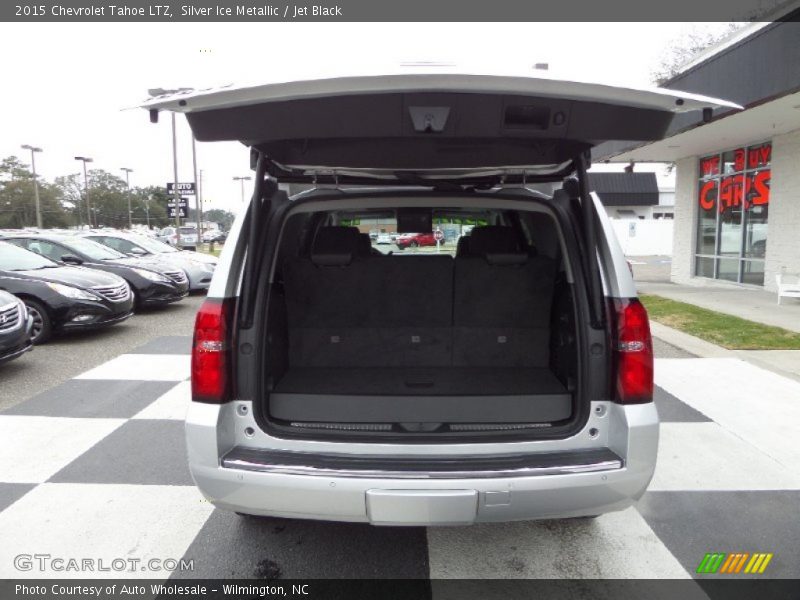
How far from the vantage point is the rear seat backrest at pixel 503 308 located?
3.21 metres

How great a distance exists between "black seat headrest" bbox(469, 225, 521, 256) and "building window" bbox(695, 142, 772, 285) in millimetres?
11027

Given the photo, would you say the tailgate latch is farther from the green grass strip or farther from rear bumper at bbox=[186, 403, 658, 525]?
the green grass strip

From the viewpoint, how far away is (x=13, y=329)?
5734 millimetres

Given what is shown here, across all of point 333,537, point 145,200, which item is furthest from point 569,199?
point 145,200

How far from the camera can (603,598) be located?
2.51m

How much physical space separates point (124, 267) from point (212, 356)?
8.57 m

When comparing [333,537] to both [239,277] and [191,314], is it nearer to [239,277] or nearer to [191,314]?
[239,277]

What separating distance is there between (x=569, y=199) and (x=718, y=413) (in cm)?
312

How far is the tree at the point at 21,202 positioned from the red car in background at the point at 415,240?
66911 mm

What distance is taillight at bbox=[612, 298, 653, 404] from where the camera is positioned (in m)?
Result: 2.39

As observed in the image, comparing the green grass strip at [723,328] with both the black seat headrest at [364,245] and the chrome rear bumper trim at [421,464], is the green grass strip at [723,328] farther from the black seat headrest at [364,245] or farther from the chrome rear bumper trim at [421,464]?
the chrome rear bumper trim at [421,464]

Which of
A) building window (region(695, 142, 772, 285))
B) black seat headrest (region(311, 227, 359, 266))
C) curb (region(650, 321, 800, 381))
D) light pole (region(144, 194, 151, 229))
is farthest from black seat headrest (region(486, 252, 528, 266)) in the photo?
light pole (region(144, 194, 151, 229))

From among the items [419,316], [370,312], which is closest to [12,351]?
[370,312]

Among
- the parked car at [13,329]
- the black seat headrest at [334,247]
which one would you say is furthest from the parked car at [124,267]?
the black seat headrest at [334,247]
